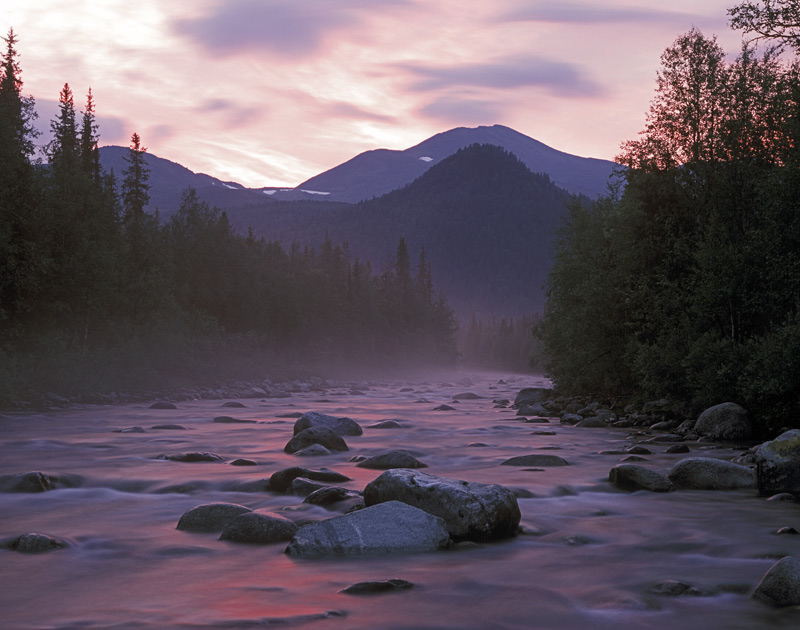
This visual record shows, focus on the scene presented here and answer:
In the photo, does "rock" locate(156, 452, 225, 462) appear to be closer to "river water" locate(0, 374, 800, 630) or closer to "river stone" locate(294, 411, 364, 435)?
"river water" locate(0, 374, 800, 630)

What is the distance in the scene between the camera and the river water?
6801 millimetres

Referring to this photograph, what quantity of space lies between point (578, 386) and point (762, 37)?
20168 millimetres

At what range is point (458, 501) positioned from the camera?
31.6 ft

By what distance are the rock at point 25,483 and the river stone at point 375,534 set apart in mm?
6633

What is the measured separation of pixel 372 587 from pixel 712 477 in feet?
28.7

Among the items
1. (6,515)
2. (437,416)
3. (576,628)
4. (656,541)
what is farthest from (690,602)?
(437,416)

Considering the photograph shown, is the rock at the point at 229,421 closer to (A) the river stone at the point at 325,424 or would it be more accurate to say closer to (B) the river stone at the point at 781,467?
(A) the river stone at the point at 325,424

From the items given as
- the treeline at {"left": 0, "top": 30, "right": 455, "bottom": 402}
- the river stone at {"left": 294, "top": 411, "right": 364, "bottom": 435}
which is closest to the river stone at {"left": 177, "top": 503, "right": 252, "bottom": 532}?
the river stone at {"left": 294, "top": 411, "right": 364, "bottom": 435}

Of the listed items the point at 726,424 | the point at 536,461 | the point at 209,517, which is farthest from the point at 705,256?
the point at 209,517

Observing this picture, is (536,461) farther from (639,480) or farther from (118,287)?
(118,287)

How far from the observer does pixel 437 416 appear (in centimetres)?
3266

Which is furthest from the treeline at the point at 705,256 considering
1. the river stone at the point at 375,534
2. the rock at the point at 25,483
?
the rock at the point at 25,483

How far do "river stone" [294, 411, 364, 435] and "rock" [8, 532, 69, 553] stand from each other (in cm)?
1095

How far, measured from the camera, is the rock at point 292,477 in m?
13.1
